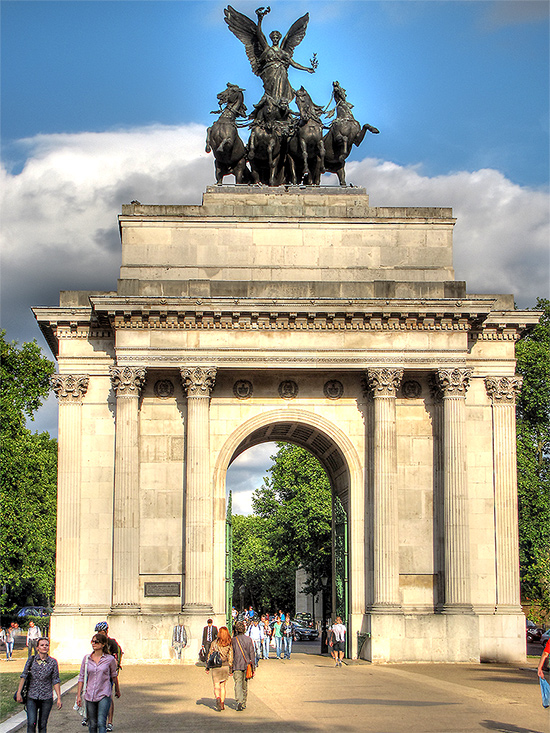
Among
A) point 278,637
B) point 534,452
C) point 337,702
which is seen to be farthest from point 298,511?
point 337,702

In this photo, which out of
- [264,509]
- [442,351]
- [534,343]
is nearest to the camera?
[442,351]

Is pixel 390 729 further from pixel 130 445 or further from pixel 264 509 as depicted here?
pixel 264 509

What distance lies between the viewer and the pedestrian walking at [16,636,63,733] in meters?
16.3

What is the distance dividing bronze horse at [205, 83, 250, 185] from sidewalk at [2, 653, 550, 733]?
59.6 ft

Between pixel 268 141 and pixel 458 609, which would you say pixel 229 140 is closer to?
pixel 268 141

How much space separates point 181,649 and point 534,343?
31.8m

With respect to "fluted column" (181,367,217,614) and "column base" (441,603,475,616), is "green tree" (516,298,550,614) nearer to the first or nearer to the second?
"column base" (441,603,475,616)

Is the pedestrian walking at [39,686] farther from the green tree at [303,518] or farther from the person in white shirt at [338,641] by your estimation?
the green tree at [303,518]

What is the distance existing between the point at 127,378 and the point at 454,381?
427 inches

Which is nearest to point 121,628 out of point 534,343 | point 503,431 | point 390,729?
point 503,431

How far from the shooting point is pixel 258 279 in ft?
127

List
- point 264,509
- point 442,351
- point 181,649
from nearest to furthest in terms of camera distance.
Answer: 1. point 181,649
2. point 442,351
3. point 264,509

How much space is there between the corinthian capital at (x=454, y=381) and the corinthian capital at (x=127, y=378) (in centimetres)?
993

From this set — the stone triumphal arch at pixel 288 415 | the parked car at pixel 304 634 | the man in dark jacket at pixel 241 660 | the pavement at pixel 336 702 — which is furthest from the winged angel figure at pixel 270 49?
A: the parked car at pixel 304 634
